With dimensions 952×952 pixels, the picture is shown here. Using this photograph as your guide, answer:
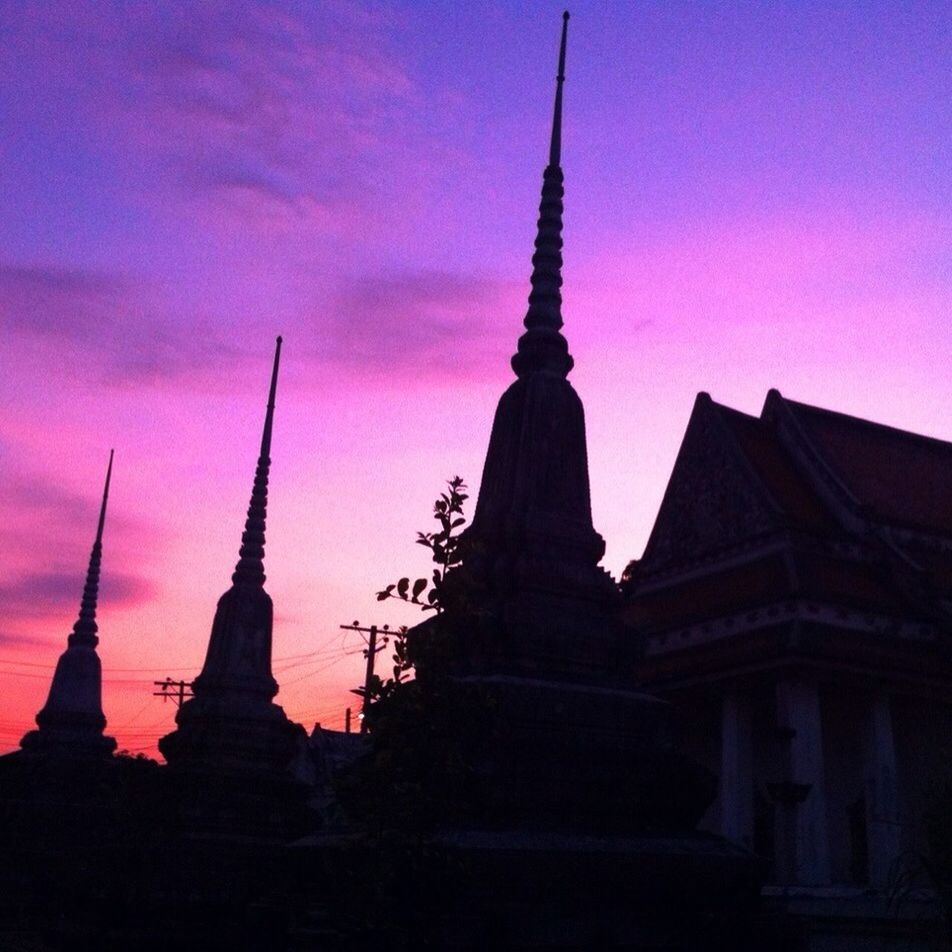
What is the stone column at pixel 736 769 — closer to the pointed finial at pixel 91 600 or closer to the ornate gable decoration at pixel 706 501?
the ornate gable decoration at pixel 706 501

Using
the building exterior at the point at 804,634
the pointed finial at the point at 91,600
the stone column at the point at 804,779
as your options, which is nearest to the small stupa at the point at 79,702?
the pointed finial at the point at 91,600

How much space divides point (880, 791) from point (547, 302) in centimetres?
1028

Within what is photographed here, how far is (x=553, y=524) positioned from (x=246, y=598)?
932cm

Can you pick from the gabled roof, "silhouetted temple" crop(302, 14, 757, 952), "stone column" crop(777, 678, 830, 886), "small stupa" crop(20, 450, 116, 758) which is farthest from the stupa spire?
"small stupa" crop(20, 450, 116, 758)

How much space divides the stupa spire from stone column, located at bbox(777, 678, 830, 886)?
317 inches

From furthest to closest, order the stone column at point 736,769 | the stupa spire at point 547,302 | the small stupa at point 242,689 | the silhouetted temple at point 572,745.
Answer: the stone column at point 736,769, the small stupa at point 242,689, the stupa spire at point 547,302, the silhouetted temple at point 572,745

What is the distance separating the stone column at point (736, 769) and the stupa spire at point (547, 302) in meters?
9.30

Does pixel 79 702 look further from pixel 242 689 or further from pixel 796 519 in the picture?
pixel 796 519

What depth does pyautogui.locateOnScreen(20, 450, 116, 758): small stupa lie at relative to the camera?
810 inches

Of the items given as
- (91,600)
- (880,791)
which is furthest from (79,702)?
(880,791)

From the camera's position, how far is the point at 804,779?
15.5 m

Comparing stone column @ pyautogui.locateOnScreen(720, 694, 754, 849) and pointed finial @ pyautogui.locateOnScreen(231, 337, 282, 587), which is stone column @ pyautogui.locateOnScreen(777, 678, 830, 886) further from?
pointed finial @ pyautogui.locateOnScreen(231, 337, 282, 587)

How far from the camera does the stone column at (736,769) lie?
17062 millimetres

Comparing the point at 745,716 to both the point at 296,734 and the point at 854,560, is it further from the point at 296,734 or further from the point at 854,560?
the point at 296,734
